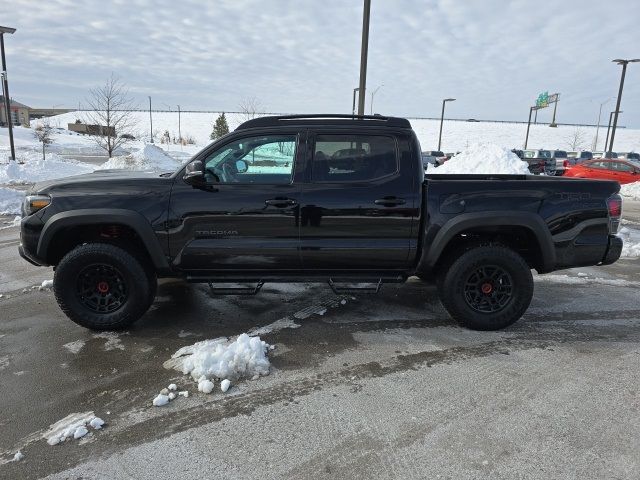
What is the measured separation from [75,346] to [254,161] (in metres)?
2.27

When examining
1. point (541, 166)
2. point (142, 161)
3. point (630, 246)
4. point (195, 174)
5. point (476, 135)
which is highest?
point (476, 135)

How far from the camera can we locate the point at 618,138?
344 ft

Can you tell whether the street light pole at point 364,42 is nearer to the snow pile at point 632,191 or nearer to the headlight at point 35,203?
the headlight at point 35,203

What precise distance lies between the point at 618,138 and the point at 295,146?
124 m

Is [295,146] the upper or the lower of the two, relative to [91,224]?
upper

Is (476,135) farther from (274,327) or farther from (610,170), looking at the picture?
(274,327)

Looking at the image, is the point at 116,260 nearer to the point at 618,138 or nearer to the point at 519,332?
the point at 519,332

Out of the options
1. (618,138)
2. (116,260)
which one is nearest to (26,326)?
(116,260)

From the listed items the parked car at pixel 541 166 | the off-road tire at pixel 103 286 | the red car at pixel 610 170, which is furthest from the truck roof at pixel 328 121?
the parked car at pixel 541 166

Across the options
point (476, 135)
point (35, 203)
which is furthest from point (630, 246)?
point (476, 135)

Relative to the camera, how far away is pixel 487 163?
18469 mm

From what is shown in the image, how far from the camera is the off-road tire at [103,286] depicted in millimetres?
4090

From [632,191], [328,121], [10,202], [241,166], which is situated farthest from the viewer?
[632,191]

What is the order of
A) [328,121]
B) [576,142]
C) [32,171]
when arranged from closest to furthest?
[328,121]
[32,171]
[576,142]
